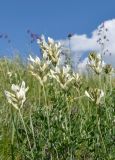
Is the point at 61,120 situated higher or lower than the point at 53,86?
lower

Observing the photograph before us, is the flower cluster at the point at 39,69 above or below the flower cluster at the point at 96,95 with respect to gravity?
above

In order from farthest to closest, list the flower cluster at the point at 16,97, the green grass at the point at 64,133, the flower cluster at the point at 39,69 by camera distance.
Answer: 1. the green grass at the point at 64,133
2. the flower cluster at the point at 39,69
3. the flower cluster at the point at 16,97

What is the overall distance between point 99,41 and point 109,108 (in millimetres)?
2912

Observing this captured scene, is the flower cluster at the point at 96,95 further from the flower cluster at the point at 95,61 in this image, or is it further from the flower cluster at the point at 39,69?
the flower cluster at the point at 95,61

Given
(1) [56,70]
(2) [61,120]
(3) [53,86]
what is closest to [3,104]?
(3) [53,86]

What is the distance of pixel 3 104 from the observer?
659 centimetres

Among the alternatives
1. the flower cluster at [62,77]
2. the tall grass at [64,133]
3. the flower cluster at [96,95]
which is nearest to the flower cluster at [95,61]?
the tall grass at [64,133]

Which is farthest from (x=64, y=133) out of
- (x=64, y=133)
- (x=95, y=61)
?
(x=95, y=61)

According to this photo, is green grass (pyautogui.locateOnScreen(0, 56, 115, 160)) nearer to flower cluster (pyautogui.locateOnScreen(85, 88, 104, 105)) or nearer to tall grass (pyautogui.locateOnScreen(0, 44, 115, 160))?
tall grass (pyautogui.locateOnScreen(0, 44, 115, 160))

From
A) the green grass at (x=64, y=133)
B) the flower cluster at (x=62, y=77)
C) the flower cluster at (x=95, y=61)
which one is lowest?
the green grass at (x=64, y=133)

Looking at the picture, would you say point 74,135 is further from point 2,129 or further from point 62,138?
point 2,129

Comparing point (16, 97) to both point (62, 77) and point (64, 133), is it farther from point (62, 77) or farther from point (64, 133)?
point (64, 133)

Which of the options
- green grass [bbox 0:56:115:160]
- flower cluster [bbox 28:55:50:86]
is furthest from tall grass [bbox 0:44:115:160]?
flower cluster [bbox 28:55:50:86]

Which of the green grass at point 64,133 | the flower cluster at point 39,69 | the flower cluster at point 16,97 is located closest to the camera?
the flower cluster at point 16,97
